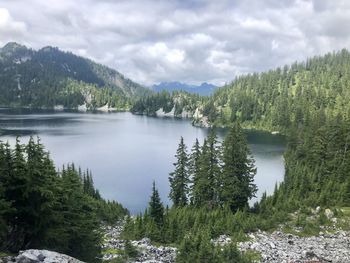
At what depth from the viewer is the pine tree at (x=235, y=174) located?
55.2m

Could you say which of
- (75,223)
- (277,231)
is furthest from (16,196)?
(277,231)

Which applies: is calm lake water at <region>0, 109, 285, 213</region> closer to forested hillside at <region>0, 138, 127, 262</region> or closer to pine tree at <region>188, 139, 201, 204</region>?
pine tree at <region>188, 139, 201, 204</region>

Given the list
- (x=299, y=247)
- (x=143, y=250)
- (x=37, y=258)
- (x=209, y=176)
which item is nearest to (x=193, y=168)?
(x=209, y=176)

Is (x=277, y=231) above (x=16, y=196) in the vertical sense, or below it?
below

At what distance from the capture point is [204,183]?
56.5m

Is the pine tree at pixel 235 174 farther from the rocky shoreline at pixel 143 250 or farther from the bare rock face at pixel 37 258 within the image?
the bare rock face at pixel 37 258

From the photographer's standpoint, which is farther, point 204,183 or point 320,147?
point 320,147

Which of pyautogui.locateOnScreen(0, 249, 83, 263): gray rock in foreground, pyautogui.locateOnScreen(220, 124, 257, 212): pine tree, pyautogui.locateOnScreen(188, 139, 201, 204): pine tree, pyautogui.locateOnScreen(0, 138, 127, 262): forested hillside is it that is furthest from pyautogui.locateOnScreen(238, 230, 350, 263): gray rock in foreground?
pyautogui.locateOnScreen(0, 249, 83, 263): gray rock in foreground

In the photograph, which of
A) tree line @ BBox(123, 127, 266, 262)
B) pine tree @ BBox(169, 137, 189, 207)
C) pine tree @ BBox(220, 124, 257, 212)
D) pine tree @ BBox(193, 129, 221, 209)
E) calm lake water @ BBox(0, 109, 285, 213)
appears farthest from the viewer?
calm lake water @ BBox(0, 109, 285, 213)

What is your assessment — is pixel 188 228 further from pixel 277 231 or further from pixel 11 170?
pixel 11 170

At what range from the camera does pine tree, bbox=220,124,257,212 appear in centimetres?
5522

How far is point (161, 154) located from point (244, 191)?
73035mm

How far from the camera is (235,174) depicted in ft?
184

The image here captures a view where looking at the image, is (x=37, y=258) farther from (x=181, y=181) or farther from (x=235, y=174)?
(x=181, y=181)
